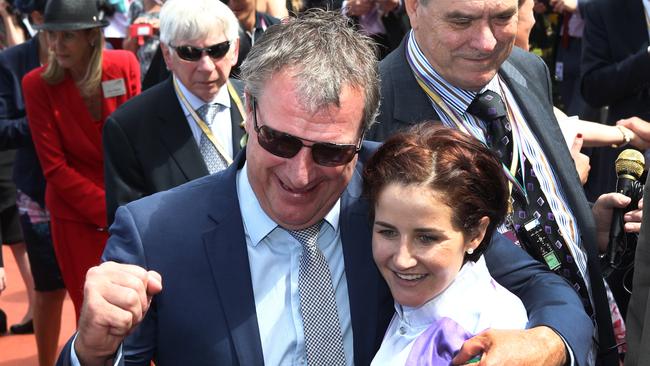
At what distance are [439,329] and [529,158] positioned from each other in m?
1.20

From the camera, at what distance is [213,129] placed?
5.14 meters

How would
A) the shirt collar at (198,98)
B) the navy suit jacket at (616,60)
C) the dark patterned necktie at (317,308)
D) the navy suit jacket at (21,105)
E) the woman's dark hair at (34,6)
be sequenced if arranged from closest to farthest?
1. the dark patterned necktie at (317,308)
2. the shirt collar at (198,98)
3. the navy suit jacket at (616,60)
4. the navy suit jacket at (21,105)
5. the woman's dark hair at (34,6)

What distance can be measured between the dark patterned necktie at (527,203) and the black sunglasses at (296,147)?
963 millimetres

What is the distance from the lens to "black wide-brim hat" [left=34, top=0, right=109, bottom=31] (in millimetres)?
5824

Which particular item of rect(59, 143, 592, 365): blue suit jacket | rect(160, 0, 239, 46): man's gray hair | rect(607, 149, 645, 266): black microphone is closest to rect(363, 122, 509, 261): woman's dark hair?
rect(59, 143, 592, 365): blue suit jacket

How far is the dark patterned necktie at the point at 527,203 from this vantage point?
3.51 m

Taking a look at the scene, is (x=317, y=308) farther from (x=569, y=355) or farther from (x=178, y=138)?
(x=178, y=138)

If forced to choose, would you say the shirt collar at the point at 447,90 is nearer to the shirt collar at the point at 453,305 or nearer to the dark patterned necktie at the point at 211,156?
the shirt collar at the point at 453,305

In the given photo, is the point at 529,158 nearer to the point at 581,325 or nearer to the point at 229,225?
the point at 581,325

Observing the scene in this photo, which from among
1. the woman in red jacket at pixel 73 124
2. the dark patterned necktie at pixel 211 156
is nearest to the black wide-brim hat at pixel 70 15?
the woman in red jacket at pixel 73 124

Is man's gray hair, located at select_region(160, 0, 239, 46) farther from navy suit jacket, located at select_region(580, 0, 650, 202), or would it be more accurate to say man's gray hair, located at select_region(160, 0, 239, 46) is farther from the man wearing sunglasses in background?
navy suit jacket, located at select_region(580, 0, 650, 202)

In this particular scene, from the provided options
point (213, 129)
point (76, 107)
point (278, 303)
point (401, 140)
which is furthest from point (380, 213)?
point (76, 107)

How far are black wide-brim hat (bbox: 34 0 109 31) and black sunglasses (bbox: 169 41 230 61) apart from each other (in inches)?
36.9

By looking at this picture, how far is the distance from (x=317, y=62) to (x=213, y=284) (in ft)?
2.36
